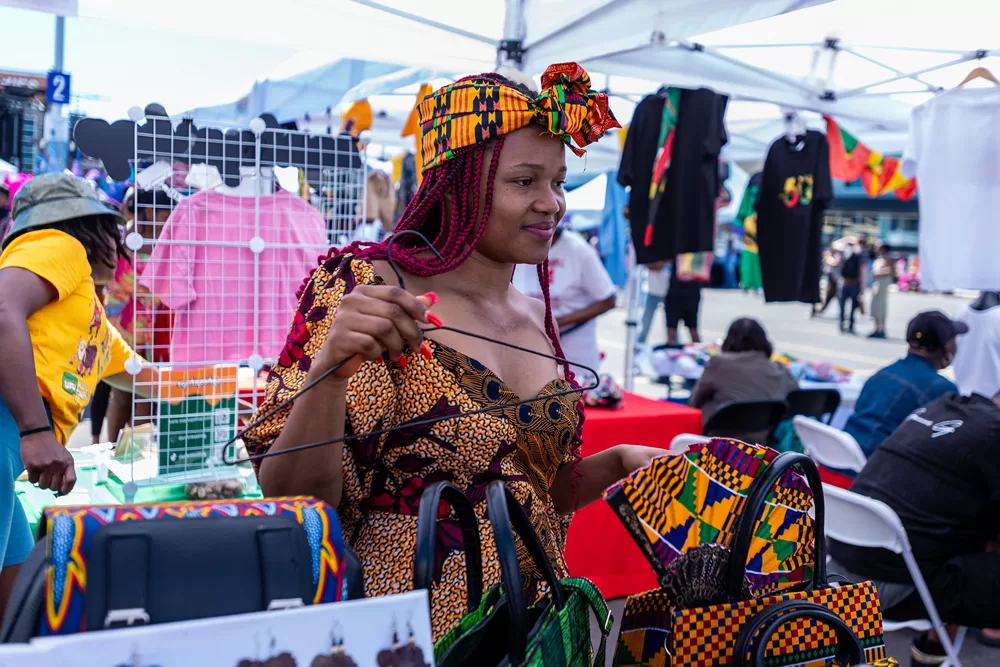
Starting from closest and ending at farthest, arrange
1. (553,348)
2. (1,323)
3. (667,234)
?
(553,348), (1,323), (667,234)

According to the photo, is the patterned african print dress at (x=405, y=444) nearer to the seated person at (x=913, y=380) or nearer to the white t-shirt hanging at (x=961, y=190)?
the seated person at (x=913, y=380)

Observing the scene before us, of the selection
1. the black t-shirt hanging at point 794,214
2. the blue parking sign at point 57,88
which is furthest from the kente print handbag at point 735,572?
the blue parking sign at point 57,88

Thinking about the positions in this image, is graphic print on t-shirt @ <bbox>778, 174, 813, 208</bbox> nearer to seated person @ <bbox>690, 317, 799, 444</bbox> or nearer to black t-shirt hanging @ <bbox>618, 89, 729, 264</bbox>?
black t-shirt hanging @ <bbox>618, 89, 729, 264</bbox>

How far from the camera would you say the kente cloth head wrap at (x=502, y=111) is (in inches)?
53.1

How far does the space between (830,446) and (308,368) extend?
3.50 m

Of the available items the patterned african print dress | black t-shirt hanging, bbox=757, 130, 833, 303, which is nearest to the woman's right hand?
the patterned african print dress

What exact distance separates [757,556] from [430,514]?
0.68 m

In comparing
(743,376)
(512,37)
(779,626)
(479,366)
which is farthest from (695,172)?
(779,626)

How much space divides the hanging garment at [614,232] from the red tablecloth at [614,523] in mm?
4656

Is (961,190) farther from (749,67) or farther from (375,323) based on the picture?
(375,323)

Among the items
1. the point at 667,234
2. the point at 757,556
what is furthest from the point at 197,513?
the point at 667,234

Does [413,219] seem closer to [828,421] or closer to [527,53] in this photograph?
[527,53]

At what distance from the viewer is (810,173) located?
5.84 metres

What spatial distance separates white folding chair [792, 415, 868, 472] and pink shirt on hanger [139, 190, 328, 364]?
99.8 inches
